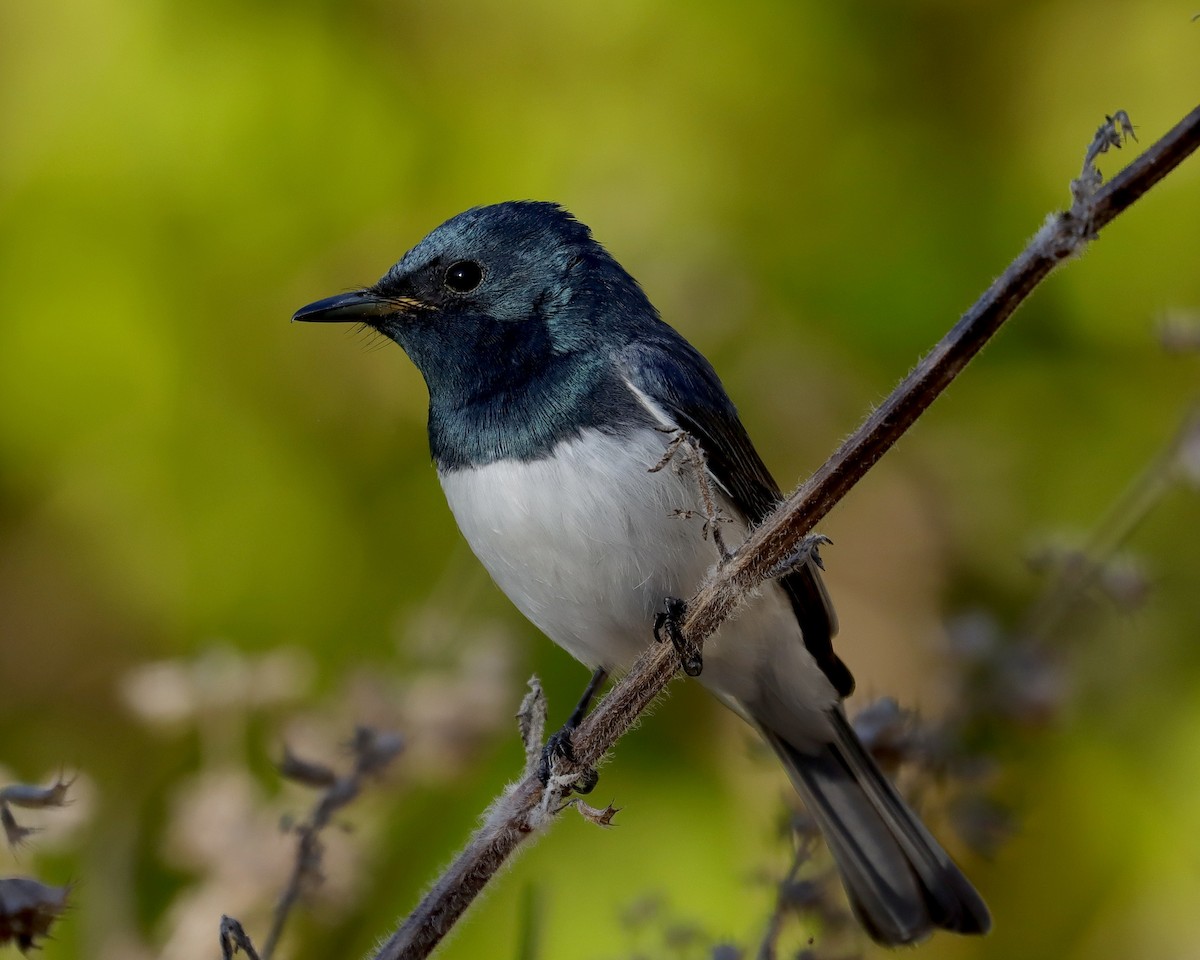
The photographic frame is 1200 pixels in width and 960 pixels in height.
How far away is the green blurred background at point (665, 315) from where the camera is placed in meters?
2.27

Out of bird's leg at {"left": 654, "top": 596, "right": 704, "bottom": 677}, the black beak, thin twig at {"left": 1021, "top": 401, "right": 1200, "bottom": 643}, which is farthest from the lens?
the black beak

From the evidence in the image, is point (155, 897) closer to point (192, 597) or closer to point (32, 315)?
point (192, 597)

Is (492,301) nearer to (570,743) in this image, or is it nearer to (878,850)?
(570,743)

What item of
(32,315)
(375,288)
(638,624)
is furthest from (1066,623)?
(32,315)

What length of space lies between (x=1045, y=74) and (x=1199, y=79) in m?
0.28

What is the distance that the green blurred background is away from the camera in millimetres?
2268

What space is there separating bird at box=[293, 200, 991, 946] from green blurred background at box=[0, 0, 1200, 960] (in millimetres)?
148

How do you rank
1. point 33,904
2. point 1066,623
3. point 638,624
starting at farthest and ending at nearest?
point 638,624 → point 1066,623 → point 33,904

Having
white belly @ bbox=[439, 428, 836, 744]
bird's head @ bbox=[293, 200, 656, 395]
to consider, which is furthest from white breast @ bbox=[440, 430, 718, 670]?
bird's head @ bbox=[293, 200, 656, 395]

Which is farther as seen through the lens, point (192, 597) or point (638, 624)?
point (192, 597)

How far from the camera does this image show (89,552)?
2.45m

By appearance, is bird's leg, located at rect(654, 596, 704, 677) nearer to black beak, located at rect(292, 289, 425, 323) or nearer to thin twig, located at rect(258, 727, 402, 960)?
thin twig, located at rect(258, 727, 402, 960)

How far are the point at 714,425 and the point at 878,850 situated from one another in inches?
26.1

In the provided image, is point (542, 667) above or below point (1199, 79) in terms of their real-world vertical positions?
below
